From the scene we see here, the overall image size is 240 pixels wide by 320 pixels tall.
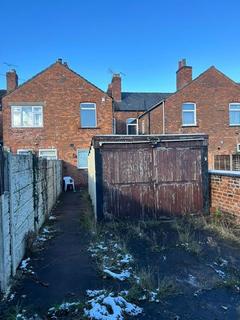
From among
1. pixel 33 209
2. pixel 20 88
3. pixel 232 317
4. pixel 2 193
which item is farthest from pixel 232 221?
pixel 20 88

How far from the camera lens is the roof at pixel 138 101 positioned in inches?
1082

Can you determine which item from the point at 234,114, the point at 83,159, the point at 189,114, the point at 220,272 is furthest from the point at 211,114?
the point at 220,272

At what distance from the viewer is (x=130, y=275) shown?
4.71m

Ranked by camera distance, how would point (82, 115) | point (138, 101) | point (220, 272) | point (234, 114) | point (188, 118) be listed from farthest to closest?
point (138, 101) < point (234, 114) < point (188, 118) < point (82, 115) < point (220, 272)

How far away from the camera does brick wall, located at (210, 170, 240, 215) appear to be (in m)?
8.01

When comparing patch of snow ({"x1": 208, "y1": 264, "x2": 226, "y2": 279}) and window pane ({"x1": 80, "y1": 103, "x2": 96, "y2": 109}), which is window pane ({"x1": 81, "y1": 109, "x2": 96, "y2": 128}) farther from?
patch of snow ({"x1": 208, "y1": 264, "x2": 226, "y2": 279})

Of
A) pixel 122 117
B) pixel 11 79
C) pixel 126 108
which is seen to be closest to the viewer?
pixel 11 79

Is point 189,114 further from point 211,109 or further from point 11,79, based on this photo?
point 11,79

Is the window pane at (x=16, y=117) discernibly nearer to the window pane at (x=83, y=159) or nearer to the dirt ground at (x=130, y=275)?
→ the window pane at (x=83, y=159)

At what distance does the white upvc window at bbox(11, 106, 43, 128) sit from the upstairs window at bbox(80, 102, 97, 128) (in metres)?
2.94

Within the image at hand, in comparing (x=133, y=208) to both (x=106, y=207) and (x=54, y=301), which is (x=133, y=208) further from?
(x=54, y=301)

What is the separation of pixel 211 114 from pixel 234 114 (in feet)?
6.82

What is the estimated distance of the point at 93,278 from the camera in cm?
466

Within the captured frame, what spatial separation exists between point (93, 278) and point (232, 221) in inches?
195
